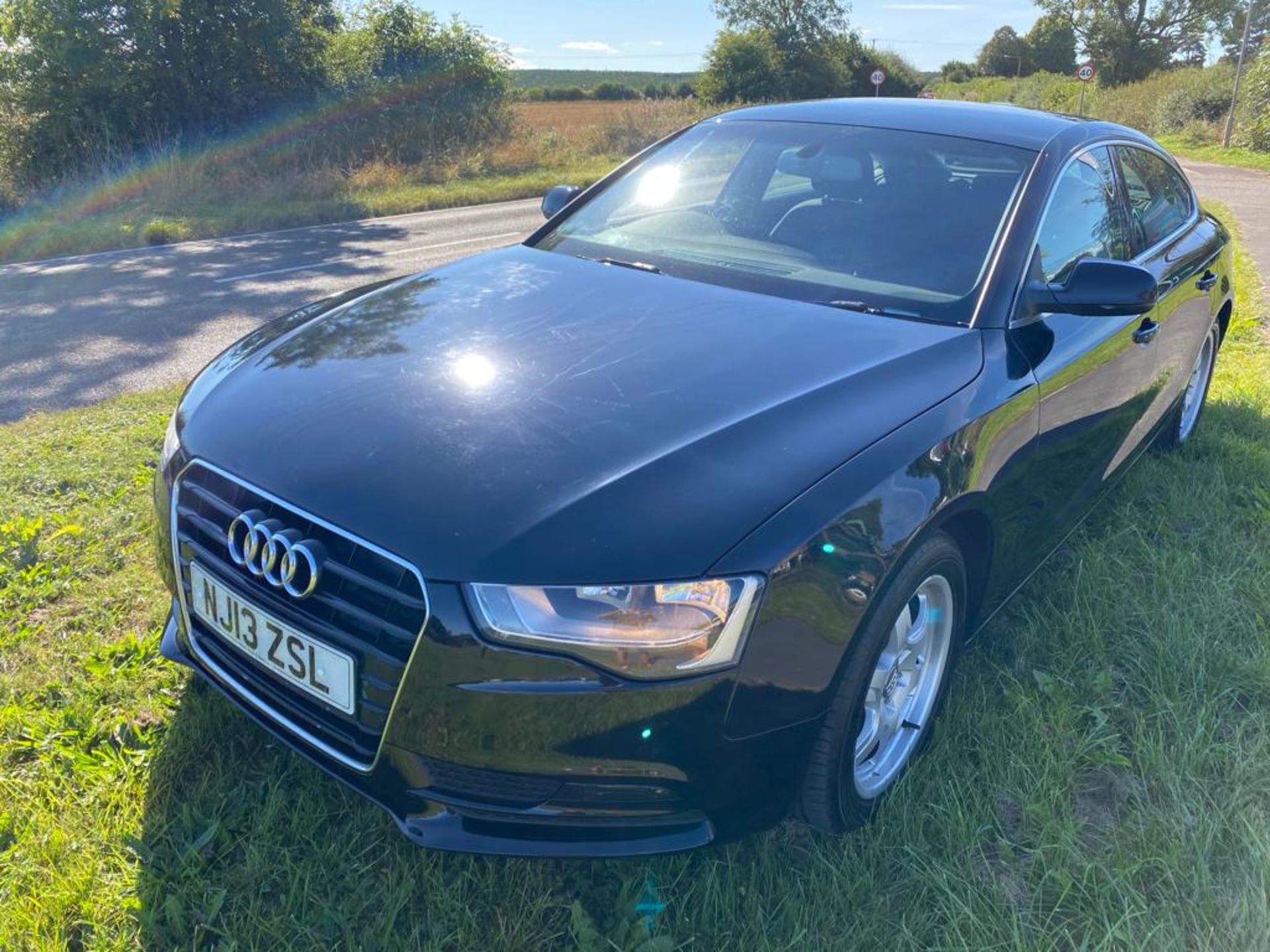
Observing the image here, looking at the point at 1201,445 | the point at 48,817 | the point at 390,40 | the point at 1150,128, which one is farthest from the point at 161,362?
the point at 1150,128

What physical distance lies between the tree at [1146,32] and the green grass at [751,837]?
5298cm

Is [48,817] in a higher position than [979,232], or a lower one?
lower

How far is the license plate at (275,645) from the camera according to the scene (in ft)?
5.78

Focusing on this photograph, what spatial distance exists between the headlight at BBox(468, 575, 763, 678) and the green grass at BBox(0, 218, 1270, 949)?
0.55m

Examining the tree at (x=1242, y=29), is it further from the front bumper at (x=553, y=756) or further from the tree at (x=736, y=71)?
the front bumper at (x=553, y=756)

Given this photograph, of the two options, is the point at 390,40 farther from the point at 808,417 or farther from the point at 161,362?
the point at 808,417

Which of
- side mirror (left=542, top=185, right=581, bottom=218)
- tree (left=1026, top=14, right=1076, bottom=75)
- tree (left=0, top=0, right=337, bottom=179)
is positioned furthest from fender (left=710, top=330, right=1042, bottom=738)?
tree (left=1026, top=14, right=1076, bottom=75)

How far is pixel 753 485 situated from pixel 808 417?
0.30 meters

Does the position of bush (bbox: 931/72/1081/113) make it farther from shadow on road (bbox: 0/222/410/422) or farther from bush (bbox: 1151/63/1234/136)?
shadow on road (bbox: 0/222/410/422)

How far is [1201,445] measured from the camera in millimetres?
4461

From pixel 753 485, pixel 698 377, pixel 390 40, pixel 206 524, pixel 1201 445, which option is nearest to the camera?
pixel 753 485

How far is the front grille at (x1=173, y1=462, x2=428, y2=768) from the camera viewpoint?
1.67m

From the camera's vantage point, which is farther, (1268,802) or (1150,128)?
(1150,128)

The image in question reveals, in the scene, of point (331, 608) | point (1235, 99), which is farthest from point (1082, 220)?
point (1235, 99)
